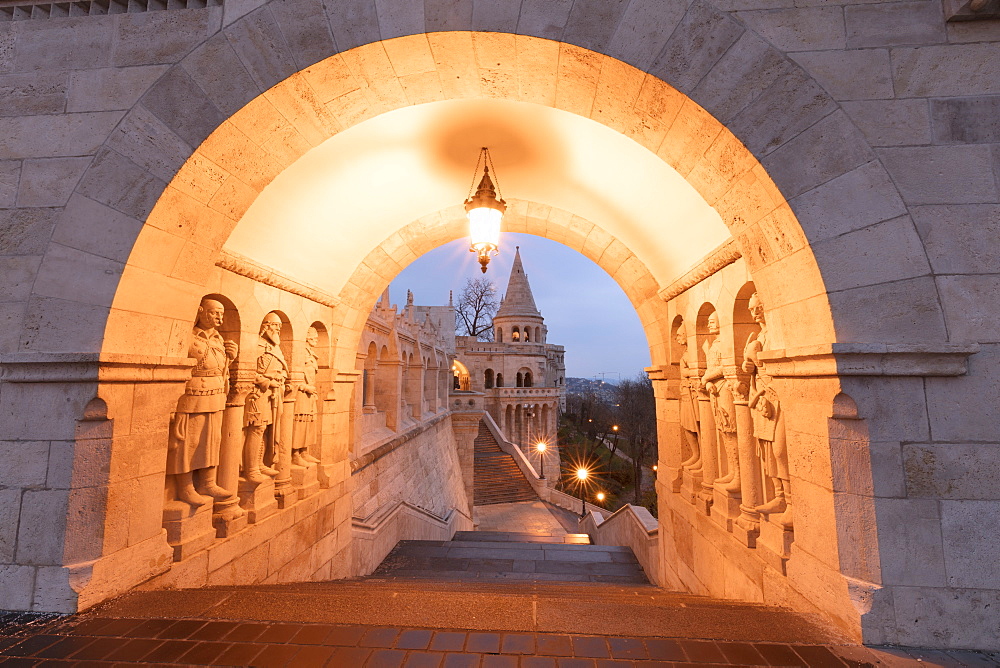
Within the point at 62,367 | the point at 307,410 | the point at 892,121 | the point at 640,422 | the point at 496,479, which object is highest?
the point at 892,121

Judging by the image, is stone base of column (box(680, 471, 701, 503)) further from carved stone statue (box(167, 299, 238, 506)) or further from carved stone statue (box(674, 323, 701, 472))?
carved stone statue (box(167, 299, 238, 506))

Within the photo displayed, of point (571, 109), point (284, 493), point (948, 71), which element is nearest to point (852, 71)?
point (948, 71)

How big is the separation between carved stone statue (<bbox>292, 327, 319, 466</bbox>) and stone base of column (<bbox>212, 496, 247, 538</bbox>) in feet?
3.79

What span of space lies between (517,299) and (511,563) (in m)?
30.0

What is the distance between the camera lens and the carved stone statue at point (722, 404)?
4039 mm

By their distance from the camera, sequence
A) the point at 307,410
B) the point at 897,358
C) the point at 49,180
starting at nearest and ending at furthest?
1. the point at 897,358
2. the point at 49,180
3. the point at 307,410

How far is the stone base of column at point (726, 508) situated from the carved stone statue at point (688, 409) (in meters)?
0.74

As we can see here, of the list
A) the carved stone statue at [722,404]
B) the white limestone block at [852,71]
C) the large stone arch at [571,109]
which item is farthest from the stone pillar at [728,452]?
the white limestone block at [852,71]

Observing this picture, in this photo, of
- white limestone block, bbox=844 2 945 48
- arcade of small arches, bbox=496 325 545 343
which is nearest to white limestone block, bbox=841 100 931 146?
white limestone block, bbox=844 2 945 48

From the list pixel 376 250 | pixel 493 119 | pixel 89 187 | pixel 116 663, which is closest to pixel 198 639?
pixel 116 663

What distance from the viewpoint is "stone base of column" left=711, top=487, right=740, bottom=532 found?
156 inches

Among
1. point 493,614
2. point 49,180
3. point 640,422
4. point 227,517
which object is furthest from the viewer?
point 640,422

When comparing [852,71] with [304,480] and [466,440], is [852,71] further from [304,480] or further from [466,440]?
[466,440]

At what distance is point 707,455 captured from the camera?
4676 millimetres
